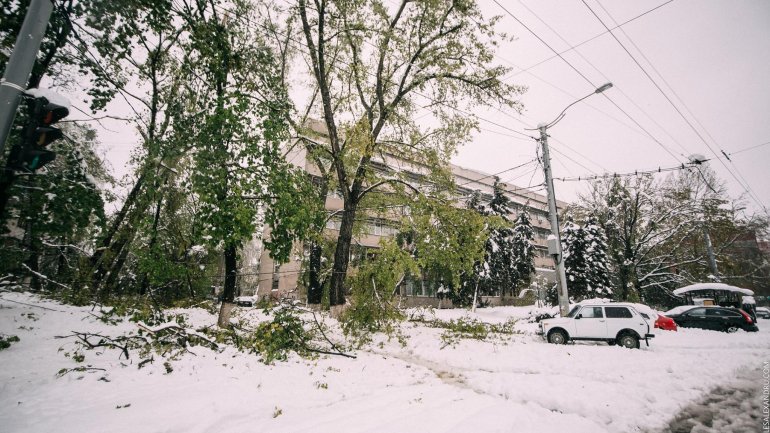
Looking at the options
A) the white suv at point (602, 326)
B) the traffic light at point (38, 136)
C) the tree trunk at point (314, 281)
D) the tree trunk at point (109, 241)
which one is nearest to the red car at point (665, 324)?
the white suv at point (602, 326)

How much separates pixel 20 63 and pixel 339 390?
22.8ft

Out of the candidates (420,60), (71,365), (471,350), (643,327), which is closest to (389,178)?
(420,60)

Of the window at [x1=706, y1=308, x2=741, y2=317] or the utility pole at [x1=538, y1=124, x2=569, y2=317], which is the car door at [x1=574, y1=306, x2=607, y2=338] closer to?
the utility pole at [x1=538, y1=124, x2=569, y2=317]

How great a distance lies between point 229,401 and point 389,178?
375 inches

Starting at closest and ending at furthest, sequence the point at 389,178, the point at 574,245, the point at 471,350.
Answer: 1. the point at 471,350
2. the point at 389,178
3. the point at 574,245

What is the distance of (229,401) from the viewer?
4.71 metres

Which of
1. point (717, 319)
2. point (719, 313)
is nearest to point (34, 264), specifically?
point (717, 319)

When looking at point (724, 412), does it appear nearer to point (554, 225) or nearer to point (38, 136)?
point (554, 225)

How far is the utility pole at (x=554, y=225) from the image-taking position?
13.1m

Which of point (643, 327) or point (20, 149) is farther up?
point (20, 149)

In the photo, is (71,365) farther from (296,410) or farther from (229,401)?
(296,410)

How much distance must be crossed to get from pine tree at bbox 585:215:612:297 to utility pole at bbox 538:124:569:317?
22590 millimetres

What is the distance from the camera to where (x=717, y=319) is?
18000 millimetres

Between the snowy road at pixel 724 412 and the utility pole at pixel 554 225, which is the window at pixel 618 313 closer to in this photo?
the utility pole at pixel 554 225
